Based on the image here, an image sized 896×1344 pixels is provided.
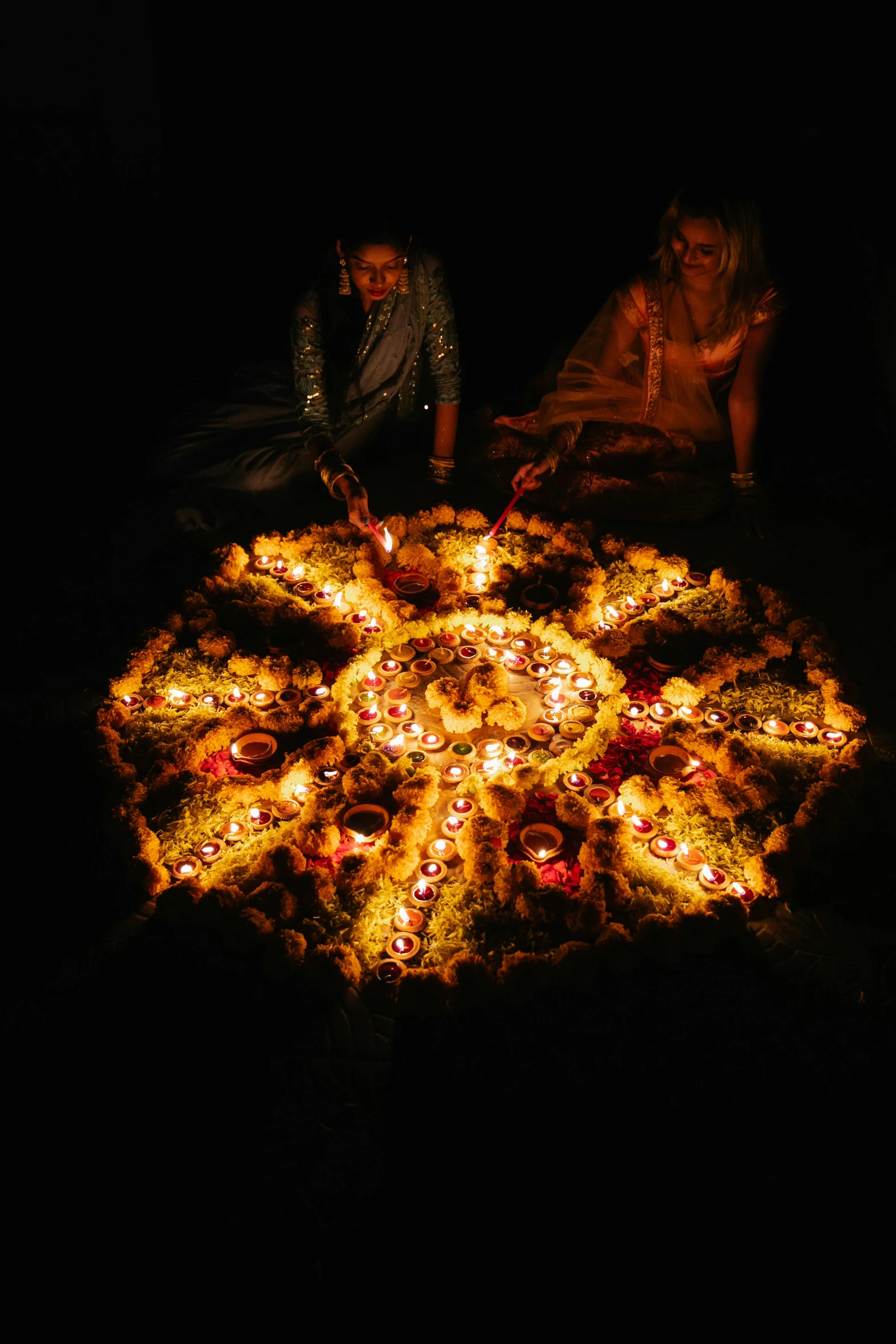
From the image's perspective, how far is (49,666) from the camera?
2.97m

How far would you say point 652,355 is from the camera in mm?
3738

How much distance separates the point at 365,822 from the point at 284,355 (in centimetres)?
372

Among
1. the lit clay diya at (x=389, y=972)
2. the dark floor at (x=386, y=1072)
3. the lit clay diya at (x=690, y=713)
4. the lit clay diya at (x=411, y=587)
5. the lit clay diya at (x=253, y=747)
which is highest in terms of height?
the lit clay diya at (x=411, y=587)

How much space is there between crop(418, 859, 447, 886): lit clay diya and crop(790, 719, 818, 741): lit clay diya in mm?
1338

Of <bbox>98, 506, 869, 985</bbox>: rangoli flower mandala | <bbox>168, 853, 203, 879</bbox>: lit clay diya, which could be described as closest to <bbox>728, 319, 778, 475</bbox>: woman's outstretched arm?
<bbox>98, 506, 869, 985</bbox>: rangoli flower mandala

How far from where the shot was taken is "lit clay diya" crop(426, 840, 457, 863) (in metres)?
2.33

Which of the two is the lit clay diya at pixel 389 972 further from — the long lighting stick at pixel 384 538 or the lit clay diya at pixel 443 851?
the long lighting stick at pixel 384 538

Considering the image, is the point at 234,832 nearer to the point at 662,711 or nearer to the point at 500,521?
the point at 662,711

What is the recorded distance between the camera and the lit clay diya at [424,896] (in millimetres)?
2232

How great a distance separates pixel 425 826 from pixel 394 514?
164 centimetres

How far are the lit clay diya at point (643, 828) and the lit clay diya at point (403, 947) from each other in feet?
2.42

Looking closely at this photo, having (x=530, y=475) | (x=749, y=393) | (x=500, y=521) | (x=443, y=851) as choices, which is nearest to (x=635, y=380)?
(x=749, y=393)

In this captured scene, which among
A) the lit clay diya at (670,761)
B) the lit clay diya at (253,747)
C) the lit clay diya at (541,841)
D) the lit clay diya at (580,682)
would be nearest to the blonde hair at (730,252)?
the lit clay diya at (580,682)

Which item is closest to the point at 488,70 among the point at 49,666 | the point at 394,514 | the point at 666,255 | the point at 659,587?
the point at 666,255
